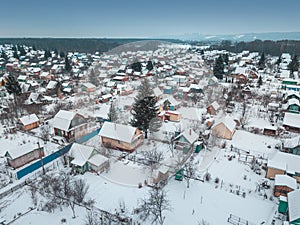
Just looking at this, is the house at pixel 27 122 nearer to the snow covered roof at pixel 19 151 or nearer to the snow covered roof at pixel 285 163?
the snow covered roof at pixel 19 151

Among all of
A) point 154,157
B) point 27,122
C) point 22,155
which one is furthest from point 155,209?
point 27,122

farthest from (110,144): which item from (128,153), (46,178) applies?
(46,178)

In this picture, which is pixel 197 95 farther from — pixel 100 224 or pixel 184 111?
pixel 100 224

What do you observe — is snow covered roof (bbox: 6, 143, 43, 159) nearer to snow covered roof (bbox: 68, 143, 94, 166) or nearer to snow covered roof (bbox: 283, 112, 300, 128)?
snow covered roof (bbox: 68, 143, 94, 166)

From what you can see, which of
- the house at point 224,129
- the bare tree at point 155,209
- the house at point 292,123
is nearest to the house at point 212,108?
the house at point 224,129

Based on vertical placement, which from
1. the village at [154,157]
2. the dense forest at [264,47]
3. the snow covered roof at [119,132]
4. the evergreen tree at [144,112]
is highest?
the dense forest at [264,47]

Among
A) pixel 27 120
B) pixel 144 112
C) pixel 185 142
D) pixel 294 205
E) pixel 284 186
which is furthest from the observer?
pixel 27 120

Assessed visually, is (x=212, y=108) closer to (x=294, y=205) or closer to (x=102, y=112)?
(x=102, y=112)
